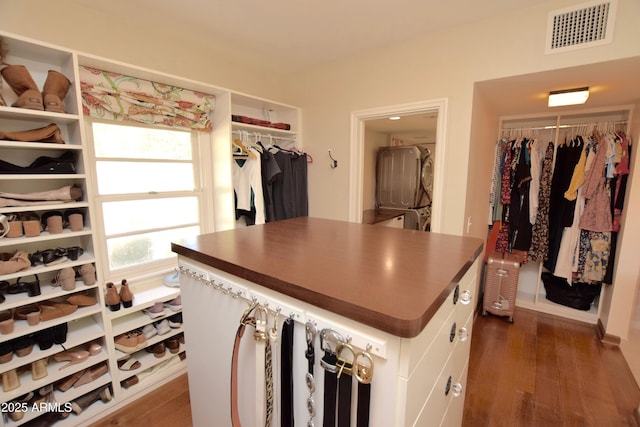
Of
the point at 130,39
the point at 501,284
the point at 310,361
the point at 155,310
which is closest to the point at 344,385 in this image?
the point at 310,361

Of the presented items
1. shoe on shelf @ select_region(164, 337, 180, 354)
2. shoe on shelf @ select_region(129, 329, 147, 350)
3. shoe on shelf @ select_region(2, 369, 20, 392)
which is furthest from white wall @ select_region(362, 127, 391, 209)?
shoe on shelf @ select_region(2, 369, 20, 392)

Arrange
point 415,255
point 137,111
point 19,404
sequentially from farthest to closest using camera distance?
1. point 137,111
2. point 19,404
3. point 415,255

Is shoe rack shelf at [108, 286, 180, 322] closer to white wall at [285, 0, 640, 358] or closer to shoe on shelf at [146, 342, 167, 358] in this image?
shoe on shelf at [146, 342, 167, 358]

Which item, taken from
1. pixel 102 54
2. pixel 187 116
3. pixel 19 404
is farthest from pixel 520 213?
pixel 19 404

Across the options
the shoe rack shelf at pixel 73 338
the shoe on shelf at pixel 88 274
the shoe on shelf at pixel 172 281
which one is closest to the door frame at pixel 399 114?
the shoe on shelf at pixel 172 281

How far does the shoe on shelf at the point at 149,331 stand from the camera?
1.90m

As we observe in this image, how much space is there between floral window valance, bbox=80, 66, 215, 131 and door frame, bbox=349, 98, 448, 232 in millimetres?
1198

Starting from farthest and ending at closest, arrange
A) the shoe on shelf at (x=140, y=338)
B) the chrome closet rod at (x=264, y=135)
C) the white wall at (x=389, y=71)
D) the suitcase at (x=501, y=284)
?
the suitcase at (x=501, y=284)
the chrome closet rod at (x=264, y=135)
the shoe on shelf at (x=140, y=338)
the white wall at (x=389, y=71)

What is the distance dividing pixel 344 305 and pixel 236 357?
496 millimetres

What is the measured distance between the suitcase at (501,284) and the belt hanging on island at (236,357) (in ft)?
8.69

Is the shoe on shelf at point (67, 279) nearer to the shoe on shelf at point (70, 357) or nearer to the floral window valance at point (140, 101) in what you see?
the shoe on shelf at point (70, 357)

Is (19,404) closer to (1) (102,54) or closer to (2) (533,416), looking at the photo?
(1) (102,54)

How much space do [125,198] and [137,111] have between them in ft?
1.94

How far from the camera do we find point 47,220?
1469 millimetres
